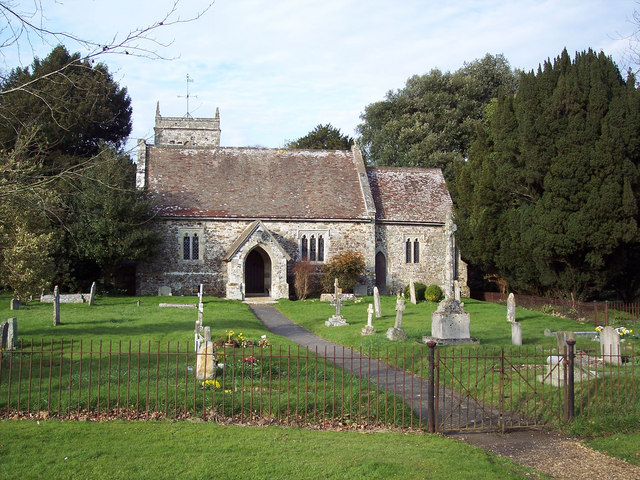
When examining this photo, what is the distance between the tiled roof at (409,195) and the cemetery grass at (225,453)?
86.8ft

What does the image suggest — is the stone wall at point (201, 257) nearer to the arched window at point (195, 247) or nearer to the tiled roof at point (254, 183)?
the arched window at point (195, 247)

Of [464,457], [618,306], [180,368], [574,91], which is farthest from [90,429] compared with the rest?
[574,91]

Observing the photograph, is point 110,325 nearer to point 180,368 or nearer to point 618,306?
point 180,368

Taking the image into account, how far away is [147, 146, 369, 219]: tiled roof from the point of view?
33.2 metres

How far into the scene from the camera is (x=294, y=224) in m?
33.5

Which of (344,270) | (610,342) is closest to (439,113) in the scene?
(344,270)

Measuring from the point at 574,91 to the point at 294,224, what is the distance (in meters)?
15.0

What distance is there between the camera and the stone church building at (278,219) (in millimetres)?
32438

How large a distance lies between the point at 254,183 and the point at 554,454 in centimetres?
2774

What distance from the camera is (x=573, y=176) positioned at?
25953mm

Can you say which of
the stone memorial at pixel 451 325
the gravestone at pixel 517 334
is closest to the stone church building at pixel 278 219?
the stone memorial at pixel 451 325

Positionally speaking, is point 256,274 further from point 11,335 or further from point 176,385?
point 176,385

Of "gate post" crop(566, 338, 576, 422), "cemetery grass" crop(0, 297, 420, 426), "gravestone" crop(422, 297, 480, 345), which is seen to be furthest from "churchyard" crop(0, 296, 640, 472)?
"gravestone" crop(422, 297, 480, 345)

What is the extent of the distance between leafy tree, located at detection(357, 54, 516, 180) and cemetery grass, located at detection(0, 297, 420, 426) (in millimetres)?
32263
